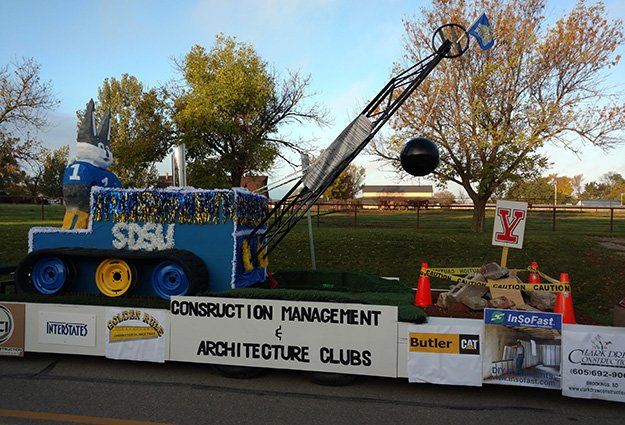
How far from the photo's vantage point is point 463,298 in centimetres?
736

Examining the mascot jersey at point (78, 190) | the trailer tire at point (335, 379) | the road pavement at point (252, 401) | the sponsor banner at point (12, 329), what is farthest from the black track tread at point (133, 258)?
the trailer tire at point (335, 379)

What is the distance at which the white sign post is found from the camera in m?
7.35

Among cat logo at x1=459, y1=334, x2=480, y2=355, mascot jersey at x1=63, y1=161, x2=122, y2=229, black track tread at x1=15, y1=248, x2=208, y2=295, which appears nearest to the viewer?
cat logo at x1=459, y1=334, x2=480, y2=355

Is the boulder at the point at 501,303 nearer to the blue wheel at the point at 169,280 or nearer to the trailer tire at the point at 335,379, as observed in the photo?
the trailer tire at the point at 335,379

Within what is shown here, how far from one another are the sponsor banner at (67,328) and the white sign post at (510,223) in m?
6.19

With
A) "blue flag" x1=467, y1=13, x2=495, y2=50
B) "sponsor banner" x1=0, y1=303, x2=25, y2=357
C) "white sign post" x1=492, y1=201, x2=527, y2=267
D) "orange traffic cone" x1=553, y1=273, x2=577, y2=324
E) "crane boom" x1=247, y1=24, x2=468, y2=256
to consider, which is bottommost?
"sponsor banner" x1=0, y1=303, x2=25, y2=357

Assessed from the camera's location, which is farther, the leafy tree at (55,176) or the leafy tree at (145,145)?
the leafy tree at (55,176)

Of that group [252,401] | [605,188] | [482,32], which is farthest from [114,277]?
[605,188]

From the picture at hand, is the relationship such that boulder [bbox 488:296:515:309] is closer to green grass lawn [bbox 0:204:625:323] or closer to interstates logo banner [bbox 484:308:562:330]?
interstates logo banner [bbox 484:308:562:330]

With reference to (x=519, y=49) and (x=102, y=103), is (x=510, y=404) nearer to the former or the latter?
(x=519, y=49)

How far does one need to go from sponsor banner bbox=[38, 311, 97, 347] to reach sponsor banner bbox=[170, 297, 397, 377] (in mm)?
1101

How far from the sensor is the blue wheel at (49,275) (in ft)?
20.4

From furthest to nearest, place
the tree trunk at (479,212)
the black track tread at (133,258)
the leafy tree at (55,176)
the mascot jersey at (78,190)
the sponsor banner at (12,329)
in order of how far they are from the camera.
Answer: the leafy tree at (55,176) < the tree trunk at (479,212) < the mascot jersey at (78,190) < the black track tread at (133,258) < the sponsor banner at (12,329)

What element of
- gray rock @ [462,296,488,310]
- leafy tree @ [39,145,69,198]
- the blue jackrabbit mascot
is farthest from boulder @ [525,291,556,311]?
leafy tree @ [39,145,69,198]
